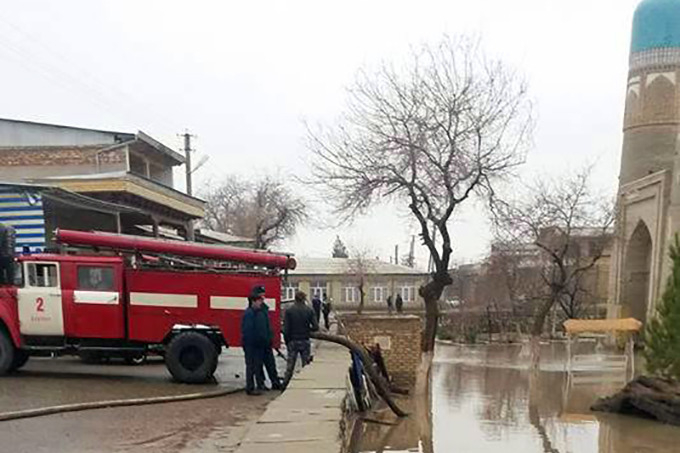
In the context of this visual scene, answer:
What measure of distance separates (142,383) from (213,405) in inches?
90.9

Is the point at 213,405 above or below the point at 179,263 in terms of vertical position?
below

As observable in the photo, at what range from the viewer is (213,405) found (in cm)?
943

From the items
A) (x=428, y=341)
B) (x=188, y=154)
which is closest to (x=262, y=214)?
(x=188, y=154)

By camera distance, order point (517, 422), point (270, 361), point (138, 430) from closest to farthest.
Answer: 1. point (138, 430)
2. point (270, 361)
3. point (517, 422)

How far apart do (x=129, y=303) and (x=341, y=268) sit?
56548mm

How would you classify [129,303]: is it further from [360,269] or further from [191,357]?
[360,269]

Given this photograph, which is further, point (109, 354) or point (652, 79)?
point (652, 79)

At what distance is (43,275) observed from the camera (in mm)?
11234

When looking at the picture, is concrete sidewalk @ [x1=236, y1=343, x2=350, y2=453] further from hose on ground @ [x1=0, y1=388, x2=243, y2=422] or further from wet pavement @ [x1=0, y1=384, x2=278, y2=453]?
hose on ground @ [x1=0, y1=388, x2=243, y2=422]

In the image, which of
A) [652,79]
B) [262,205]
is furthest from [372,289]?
[652,79]

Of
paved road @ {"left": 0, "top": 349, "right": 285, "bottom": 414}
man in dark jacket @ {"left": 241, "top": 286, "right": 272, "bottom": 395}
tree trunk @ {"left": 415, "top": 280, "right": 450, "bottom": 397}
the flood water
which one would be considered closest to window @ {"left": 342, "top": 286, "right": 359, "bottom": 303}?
the flood water

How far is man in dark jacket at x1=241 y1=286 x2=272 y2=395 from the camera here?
1043 centimetres

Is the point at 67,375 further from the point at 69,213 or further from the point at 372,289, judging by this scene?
the point at 372,289

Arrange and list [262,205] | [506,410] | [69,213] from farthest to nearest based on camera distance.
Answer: [262,205], [69,213], [506,410]
